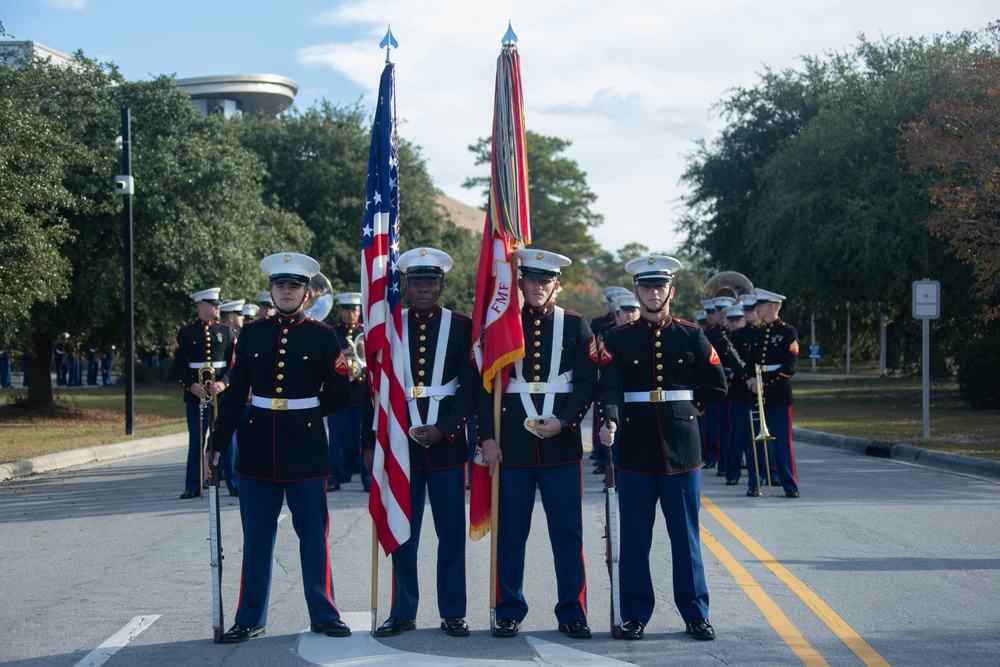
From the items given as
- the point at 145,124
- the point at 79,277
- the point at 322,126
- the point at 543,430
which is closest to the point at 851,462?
the point at 543,430

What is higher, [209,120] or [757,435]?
[209,120]

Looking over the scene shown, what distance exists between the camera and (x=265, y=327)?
263 inches

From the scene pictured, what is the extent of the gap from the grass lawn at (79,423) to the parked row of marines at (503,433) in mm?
11238

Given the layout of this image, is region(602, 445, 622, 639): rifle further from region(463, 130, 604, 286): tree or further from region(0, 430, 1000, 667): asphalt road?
region(463, 130, 604, 286): tree

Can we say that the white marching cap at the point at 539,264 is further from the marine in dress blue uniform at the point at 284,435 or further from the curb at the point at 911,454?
the curb at the point at 911,454

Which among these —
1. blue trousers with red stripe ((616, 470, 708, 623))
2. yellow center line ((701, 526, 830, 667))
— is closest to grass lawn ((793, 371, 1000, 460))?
yellow center line ((701, 526, 830, 667))

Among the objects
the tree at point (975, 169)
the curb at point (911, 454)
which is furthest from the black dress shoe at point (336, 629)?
the tree at point (975, 169)

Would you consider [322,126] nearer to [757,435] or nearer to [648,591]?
[757,435]

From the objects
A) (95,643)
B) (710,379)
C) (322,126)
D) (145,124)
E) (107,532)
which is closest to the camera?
(95,643)

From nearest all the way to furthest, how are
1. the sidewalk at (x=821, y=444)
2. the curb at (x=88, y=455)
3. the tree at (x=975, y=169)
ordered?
the sidewalk at (x=821, y=444)
the curb at (x=88, y=455)
the tree at (x=975, y=169)

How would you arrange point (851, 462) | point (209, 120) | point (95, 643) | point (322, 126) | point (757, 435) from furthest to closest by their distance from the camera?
point (322, 126), point (209, 120), point (851, 462), point (757, 435), point (95, 643)

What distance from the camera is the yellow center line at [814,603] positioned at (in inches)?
235

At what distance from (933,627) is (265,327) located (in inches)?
170

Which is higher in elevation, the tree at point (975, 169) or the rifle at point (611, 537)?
the tree at point (975, 169)
